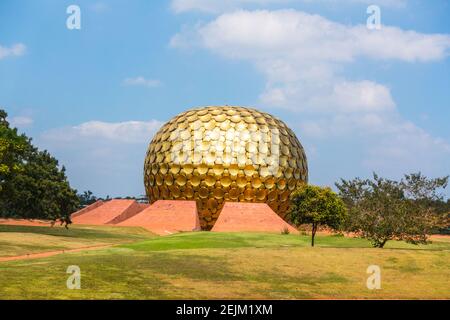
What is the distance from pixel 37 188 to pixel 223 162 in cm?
1658

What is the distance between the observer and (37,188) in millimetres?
39812

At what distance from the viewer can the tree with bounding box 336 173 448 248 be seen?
99.3 ft

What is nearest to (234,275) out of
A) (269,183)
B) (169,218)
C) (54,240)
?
(54,240)

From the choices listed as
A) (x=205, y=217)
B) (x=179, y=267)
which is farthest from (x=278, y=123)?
(x=179, y=267)

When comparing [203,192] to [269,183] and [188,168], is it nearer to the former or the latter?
[188,168]

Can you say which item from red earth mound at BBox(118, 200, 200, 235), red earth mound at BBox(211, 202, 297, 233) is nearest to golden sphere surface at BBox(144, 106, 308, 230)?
red earth mound at BBox(118, 200, 200, 235)

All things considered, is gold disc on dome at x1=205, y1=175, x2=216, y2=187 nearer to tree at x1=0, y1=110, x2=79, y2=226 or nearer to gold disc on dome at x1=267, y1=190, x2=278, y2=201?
gold disc on dome at x1=267, y1=190, x2=278, y2=201

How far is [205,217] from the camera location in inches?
2056

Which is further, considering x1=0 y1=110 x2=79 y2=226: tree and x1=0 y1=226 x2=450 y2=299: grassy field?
x1=0 y1=110 x2=79 y2=226: tree

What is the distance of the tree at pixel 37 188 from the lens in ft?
125

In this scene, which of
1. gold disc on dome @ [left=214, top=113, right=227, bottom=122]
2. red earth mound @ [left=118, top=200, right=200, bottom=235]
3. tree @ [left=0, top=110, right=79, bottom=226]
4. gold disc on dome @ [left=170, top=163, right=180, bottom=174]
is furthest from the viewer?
gold disc on dome @ [left=214, top=113, right=227, bottom=122]

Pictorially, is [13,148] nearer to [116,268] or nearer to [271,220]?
[116,268]

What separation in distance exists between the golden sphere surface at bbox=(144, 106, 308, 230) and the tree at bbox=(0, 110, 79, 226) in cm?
1224
